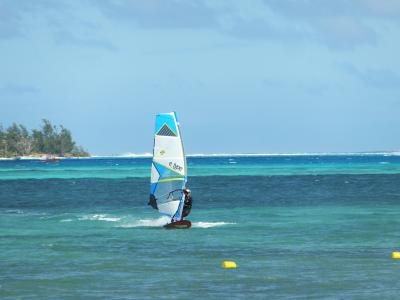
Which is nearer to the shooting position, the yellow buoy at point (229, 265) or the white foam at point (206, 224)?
the yellow buoy at point (229, 265)

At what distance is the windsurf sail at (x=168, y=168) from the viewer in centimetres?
5309

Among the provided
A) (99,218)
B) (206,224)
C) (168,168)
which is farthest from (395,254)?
(99,218)

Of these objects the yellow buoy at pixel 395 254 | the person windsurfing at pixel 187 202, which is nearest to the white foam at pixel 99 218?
the person windsurfing at pixel 187 202

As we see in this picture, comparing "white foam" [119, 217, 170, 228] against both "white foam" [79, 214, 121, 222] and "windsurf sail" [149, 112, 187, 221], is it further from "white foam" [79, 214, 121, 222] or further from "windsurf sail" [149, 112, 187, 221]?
"windsurf sail" [149, 112, 187, 221]

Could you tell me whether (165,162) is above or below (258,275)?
above

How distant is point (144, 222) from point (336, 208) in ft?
58.8

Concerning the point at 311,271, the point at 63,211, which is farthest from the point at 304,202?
the point at 311,271

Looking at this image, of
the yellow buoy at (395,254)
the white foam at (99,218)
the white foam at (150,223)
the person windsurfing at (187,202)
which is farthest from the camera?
the white foam at (99,218)

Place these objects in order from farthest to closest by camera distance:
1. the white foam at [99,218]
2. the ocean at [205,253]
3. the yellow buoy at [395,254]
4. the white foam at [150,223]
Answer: the white foam at [99,218]
the white foam at [150,223]
the yellow buoy at [395,254]
the ocean at [205,253]

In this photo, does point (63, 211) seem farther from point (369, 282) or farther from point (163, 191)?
point (369, 282)

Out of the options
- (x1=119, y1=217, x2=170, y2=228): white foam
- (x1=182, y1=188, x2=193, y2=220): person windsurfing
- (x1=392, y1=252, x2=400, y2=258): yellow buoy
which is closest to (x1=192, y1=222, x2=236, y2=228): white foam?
(x1=119, y1=217, x2=170, y2=228): white foam

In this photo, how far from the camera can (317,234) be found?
4972cm

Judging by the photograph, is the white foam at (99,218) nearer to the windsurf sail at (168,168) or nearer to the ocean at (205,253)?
the ocean at (205,253)

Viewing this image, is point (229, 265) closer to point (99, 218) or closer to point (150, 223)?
point (150, 223)
